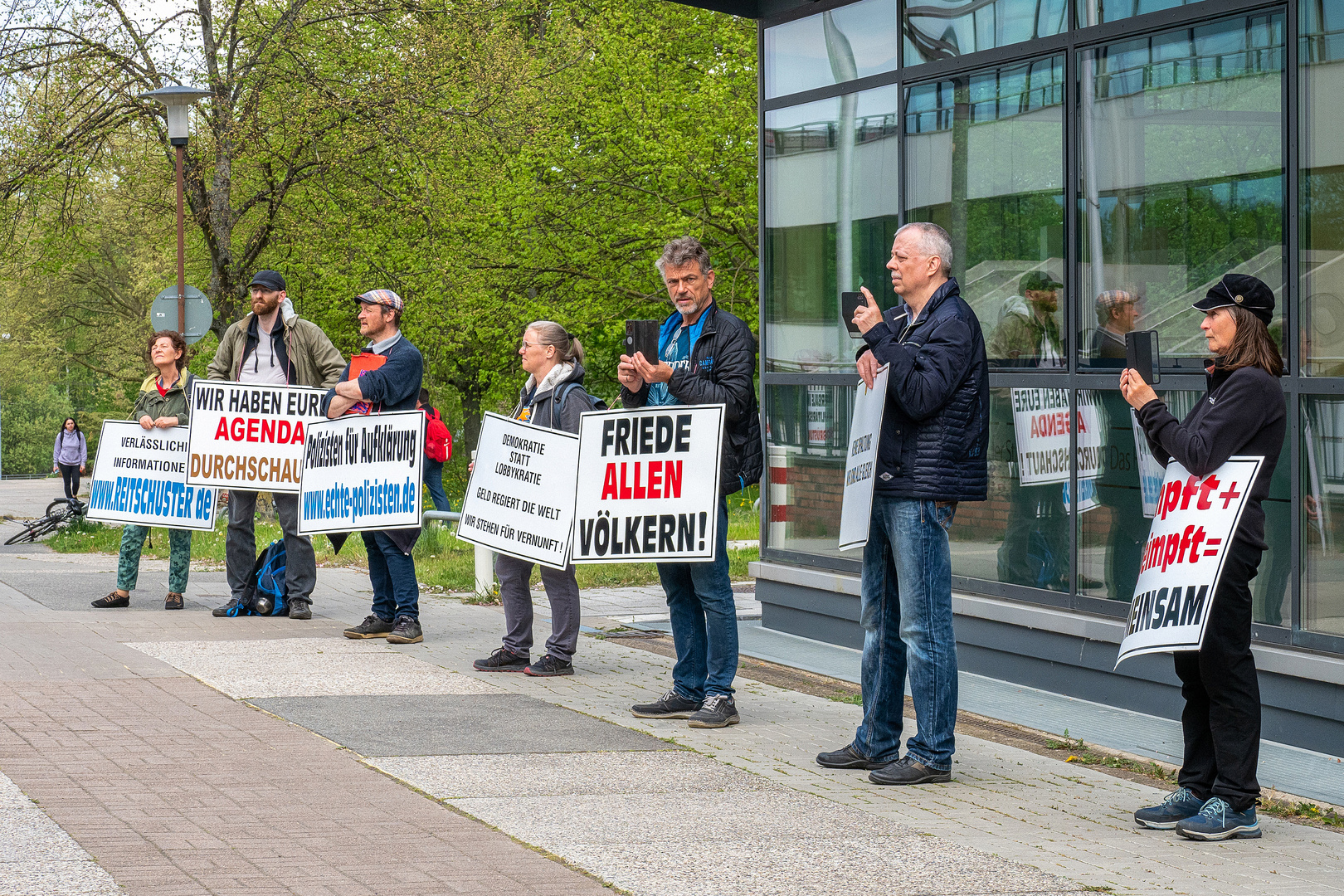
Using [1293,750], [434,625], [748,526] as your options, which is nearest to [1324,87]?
[1293,750]

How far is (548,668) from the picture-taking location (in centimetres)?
806

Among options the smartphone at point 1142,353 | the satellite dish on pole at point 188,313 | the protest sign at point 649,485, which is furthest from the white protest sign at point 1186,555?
the satellite dish on pole at point 188,313

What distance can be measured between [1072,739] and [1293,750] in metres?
0.89

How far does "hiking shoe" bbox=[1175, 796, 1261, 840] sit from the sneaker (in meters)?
4.10

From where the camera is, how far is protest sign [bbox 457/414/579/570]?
7613 millimetres

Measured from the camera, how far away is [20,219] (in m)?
21.4

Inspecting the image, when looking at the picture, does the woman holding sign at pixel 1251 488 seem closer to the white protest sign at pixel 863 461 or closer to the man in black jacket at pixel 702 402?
the white protest sign at pixel 863 461

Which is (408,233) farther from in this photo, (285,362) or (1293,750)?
(1293,750)

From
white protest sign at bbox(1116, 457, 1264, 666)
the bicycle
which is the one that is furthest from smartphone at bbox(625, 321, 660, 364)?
the bicycle

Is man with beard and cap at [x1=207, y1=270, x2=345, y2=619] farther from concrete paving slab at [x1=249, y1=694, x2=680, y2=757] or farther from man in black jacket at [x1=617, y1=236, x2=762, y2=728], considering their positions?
man in black jacket at [x1=617, y1=236, x2=762, y2=728]

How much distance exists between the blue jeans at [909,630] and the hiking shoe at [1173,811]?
2.76ft

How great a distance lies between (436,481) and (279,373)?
289cm

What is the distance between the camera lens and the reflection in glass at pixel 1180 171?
21.6ft

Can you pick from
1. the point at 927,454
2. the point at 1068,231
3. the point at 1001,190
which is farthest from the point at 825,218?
the point at 927,454
